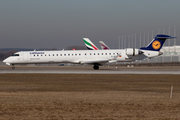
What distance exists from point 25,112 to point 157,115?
5564 mm

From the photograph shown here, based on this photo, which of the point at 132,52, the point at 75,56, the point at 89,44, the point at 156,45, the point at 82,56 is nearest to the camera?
the point at 132,52

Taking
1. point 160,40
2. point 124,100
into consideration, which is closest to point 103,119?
point 124,100

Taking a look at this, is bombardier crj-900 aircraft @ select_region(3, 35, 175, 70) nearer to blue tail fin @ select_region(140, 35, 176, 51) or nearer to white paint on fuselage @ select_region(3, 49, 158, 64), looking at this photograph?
white paint on fuselage @ select_region(3, 49, 158, 64)

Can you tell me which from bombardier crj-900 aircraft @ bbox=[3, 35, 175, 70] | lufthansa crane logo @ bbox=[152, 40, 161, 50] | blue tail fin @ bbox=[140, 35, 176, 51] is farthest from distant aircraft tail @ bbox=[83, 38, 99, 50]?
bombardier crj-900 aircraft @ bbox=[3, 35, 175, 70]

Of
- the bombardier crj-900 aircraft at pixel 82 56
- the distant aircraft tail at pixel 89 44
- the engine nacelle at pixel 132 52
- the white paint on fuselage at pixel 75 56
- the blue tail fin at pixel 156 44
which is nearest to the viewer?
the engine nacelle at pixel 132 52

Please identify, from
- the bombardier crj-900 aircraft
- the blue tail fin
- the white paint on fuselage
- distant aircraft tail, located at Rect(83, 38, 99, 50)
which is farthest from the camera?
distant aircraft tail, located at Rect(83, 38, 99, 50)

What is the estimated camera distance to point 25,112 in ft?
44.8

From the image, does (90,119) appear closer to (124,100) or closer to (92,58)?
(124,100)

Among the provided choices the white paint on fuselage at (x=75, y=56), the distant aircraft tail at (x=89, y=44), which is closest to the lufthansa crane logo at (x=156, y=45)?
the white paint on fuselage at (x=75, y=56)

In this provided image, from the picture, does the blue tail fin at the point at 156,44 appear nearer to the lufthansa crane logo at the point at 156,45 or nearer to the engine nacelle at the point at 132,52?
the lufthansa crane logo at the point at 156,45

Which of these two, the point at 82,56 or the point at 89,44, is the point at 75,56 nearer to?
the point at 82,56

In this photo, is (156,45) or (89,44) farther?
(89,44)

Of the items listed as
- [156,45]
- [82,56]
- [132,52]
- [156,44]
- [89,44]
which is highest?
[89,44]

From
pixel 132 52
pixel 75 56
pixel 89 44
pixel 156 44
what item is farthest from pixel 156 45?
pixel 89 44
